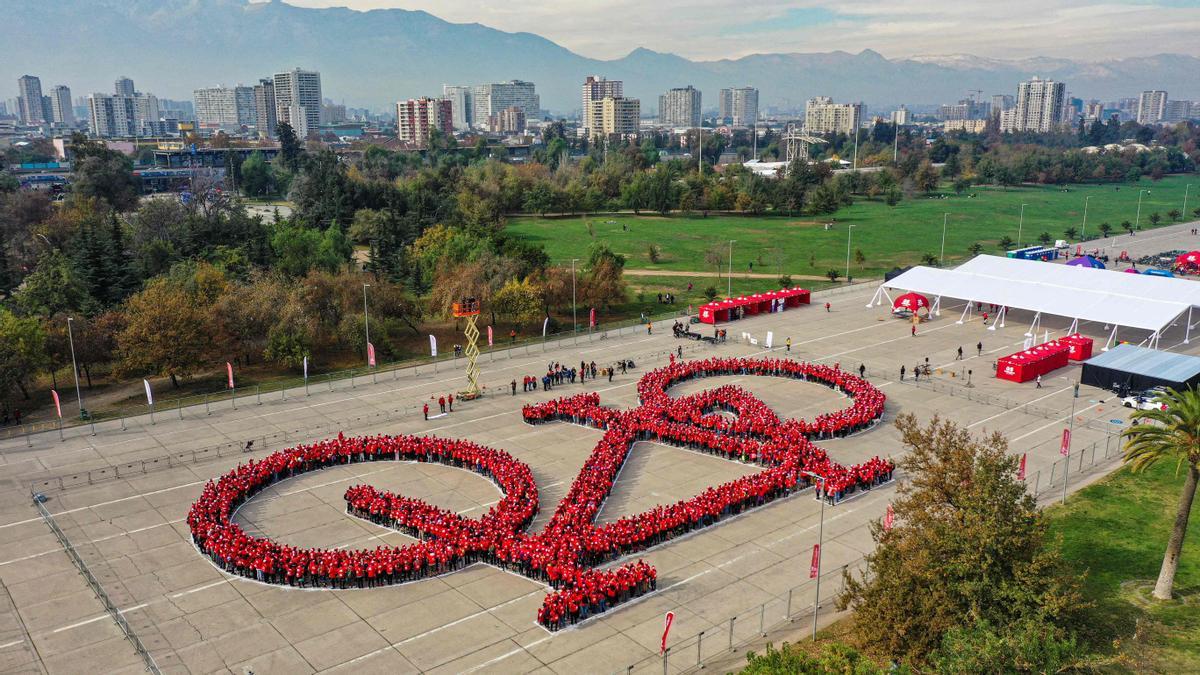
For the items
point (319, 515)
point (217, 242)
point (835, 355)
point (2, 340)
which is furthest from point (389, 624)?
point (217, 242)

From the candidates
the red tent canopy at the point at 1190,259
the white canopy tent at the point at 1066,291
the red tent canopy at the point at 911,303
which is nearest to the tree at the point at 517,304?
the red tent canopy at the point at 911,303

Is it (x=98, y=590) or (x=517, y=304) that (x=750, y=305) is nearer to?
(x=517, y=304)

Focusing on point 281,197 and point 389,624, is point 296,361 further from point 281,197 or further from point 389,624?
point 281,197

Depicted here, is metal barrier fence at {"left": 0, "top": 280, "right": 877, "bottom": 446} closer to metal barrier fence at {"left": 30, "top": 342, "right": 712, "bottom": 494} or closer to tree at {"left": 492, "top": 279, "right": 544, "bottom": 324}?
tree at {"left": 492, "top": 279, "right": 544, "bottom": 324}

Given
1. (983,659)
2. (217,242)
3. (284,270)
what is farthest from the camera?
(217,242)

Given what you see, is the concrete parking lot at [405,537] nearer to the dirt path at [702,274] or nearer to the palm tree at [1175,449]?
the palm tree at [1175,449]

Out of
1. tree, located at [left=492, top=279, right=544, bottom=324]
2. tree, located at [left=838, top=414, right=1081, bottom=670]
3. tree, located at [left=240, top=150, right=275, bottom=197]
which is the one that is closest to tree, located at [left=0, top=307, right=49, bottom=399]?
tree, located at [left=492, top=279, right=544, bottom=324]
